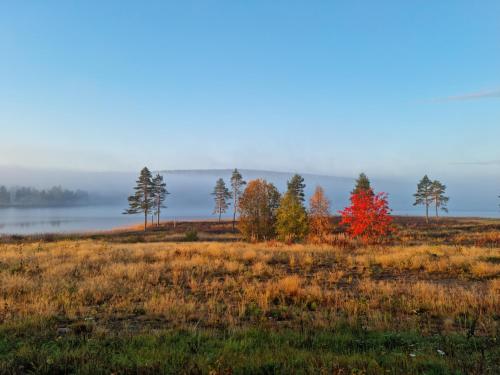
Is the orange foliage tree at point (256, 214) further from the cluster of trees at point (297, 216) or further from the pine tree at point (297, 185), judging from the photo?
the pine tree at point (297, 185)

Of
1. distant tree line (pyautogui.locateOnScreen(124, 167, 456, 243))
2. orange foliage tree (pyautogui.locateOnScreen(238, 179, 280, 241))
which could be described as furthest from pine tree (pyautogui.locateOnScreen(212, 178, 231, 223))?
orange foliage tree (pyautogui.locateOnScreen(238, 179, 280, 241))

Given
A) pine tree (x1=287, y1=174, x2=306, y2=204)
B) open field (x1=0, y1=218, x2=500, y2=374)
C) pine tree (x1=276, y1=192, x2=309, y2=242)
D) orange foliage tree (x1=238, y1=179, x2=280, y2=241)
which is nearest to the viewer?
open field (x1=0, y1=218, x2=500, y2=374)

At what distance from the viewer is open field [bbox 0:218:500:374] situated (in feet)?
14.2

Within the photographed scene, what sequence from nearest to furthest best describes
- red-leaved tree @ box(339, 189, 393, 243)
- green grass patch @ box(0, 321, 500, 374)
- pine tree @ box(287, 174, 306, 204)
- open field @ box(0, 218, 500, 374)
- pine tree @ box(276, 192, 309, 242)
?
green grass patch @ box(0, 321, 500, 374) < open field @ box(0, 218, 500, 374) < red-leaved tree @ box(339, 189, 393, 243) < pine tree @ box(276, 192, 309, 242) < pine tree @ box(287, 174, 306, 204)

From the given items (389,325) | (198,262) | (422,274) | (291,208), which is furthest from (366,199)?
(389,325)

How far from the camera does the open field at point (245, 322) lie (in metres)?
4.34

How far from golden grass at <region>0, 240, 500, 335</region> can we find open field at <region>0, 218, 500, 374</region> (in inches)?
1.7

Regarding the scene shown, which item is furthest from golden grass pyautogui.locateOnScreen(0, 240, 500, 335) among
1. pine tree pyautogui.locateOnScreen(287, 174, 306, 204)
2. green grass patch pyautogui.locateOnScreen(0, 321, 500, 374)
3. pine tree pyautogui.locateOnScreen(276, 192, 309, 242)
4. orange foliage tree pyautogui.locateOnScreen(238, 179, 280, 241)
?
pine tree pyautogui.locateOnScreen(287, 174, 306, 204)

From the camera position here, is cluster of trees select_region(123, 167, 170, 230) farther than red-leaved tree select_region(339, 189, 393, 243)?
Yes

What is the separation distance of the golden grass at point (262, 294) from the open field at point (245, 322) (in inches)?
1.7

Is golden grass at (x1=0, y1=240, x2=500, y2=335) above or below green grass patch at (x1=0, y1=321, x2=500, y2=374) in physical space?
below

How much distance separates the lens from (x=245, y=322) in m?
6.72

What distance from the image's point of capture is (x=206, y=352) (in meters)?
4.71

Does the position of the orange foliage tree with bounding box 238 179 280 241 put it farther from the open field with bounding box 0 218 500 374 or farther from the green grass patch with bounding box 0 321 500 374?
the green grass patch with bounding box 0 321 500 374
